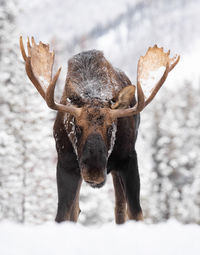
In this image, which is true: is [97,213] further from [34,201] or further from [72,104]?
[72,104]

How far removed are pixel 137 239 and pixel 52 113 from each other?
774 inches

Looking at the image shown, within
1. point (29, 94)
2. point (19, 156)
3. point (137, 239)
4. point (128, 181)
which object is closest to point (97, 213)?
point (19, 156)

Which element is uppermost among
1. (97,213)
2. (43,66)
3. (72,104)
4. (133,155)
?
(43,66)

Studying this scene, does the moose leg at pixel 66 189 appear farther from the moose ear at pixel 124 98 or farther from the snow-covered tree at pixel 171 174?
the snow-covered tree at pixel 171 174

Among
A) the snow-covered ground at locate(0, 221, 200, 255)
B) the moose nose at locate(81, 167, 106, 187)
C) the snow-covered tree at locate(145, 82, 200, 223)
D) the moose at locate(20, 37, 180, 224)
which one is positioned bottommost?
the snow-covered tree at locate(145, 82, 200, 223)

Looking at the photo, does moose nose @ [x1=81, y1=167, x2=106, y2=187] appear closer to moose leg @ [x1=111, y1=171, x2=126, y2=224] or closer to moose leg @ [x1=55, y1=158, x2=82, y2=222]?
moose leg @ [x1=55, y1=158, x2=82, y2=222]

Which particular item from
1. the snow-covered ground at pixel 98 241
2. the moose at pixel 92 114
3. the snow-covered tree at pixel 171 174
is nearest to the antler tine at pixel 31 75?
the moose at pixel 92 114

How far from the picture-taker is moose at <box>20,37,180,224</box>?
4305 millimetres

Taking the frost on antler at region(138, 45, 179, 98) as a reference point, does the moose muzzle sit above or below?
below

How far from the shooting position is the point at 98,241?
10.1 ft

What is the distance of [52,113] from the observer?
22.5 meters

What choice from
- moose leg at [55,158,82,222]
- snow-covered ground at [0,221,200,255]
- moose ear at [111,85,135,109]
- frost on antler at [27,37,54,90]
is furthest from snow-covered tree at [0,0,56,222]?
snow-covered ground at [0,221,200,255]

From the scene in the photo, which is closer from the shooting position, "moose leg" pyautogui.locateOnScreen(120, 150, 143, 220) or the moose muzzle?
the moose muzzle

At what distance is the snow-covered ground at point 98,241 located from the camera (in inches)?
106
